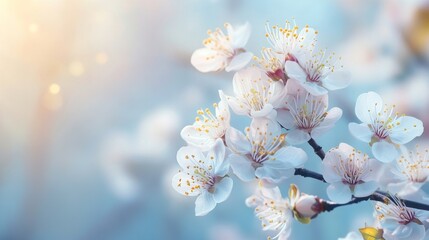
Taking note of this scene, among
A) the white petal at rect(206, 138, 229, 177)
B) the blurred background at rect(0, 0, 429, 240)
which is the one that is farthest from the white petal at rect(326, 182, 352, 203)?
the blurred background at rect(0, 0, 429, 240)

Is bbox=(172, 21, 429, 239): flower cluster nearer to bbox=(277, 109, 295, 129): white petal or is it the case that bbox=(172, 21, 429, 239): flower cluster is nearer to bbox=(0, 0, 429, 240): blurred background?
bbox=(277, 109, 295, 129): white petal

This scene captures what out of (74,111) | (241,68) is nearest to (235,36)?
(241,68)

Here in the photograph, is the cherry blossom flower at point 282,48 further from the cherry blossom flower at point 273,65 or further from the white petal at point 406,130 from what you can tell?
the white petal at point 406,130

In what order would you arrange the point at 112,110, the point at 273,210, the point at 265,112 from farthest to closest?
the point at 112,110
the point at 273,210
the point at 265,112

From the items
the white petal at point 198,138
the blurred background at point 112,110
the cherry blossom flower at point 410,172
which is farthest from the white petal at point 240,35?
the blurred background at point 112,110

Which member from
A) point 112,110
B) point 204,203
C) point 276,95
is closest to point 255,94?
point 276,95

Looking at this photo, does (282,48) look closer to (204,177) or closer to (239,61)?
(239,61)
